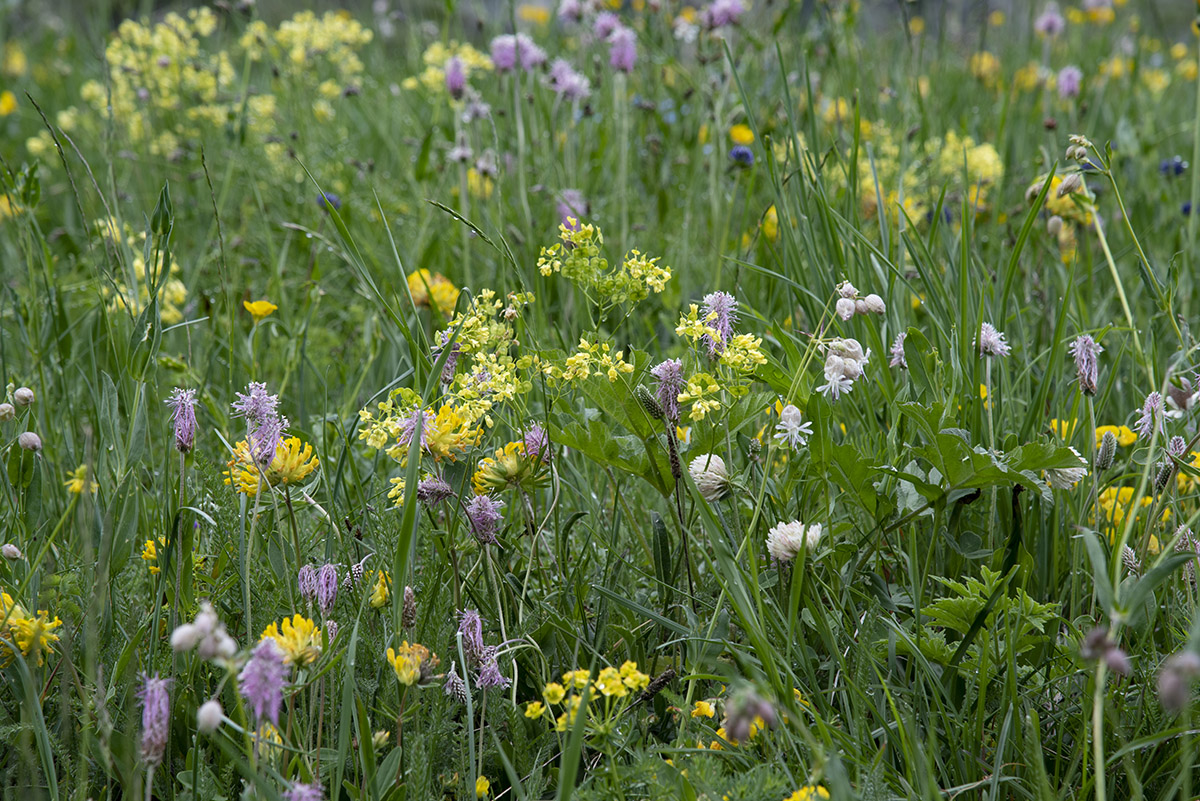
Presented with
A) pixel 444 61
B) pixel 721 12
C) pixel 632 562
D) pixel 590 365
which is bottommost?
pixel 632 562

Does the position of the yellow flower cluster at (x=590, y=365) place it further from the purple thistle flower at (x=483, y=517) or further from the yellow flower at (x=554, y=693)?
the yellow flower at (x=554, y=693)

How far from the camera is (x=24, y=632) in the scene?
0.99 m

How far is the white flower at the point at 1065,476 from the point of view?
1027mm

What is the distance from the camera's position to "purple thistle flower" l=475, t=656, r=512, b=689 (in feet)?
3.08

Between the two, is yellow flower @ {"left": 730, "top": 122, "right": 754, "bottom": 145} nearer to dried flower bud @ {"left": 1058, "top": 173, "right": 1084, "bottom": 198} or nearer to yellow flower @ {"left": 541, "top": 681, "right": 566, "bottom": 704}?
dried flower bud @ {"left": 1058, "top": 173, "right": 1084, "bottom": 198}

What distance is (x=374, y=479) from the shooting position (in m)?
1.45

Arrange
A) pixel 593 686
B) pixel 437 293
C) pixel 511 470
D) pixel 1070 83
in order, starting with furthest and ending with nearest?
pixel 1070 83, pixel 437 293, pixel 511 470, pixel 593 686

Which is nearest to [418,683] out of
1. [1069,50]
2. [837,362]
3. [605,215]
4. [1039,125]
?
[837,362]

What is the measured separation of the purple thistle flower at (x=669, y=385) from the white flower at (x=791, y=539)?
16 centimetres

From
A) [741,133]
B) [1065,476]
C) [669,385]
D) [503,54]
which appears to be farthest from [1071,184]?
[741,133]

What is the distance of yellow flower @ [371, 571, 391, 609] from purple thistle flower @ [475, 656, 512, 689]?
0.50 ft

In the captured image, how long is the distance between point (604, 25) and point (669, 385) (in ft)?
6.73

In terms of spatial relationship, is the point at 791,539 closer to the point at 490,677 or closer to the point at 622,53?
the point at 490,677

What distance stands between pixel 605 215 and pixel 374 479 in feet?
4.39
